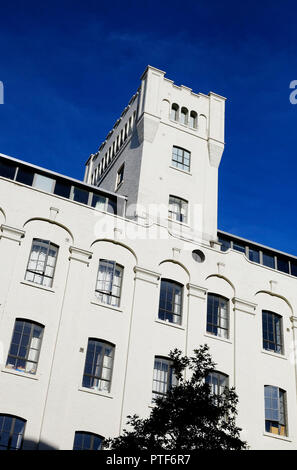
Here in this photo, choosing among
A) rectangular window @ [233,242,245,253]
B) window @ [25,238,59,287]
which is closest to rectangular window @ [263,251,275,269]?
rectangular window @ [233,242,245,253]

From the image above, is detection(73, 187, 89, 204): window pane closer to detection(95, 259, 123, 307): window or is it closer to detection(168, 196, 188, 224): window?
detection(168, 196, 188, 224): window

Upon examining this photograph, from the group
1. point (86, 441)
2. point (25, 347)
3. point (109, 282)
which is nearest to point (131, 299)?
point (109, 282)

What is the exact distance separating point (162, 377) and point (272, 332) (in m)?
8.11

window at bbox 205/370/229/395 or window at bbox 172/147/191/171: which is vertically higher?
window at bbox 172/147/191/171

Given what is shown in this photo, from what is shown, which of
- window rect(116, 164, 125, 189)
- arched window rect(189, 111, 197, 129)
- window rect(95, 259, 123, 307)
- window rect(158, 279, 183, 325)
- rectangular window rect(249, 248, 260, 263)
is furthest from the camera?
arched window rect(189, 111, 197, 129)

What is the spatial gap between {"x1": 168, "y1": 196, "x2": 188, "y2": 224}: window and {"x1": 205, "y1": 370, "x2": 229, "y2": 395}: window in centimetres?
1002

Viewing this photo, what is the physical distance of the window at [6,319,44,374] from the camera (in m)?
24.9

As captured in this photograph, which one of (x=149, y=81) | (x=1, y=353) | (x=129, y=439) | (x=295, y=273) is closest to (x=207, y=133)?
(x=149, y=81)

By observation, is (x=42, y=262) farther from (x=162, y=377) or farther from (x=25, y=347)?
(x=162, y=377)

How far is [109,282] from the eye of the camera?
2888 cm

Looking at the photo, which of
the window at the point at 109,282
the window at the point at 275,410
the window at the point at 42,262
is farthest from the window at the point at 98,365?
the window at the point at 275,410

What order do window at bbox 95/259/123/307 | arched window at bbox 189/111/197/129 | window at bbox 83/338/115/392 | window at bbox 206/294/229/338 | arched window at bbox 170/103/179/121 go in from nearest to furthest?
window at bbox 83/338/115/392, window at bbox 95/259/123/307, window at bbox 206/294/229/338, arched window at bbox 170/103/179/121, arched window at bbox 189/111/197/129

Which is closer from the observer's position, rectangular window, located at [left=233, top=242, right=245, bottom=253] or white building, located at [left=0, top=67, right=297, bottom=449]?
white building, located at [left=0, top=67, right=297, bottom=449]

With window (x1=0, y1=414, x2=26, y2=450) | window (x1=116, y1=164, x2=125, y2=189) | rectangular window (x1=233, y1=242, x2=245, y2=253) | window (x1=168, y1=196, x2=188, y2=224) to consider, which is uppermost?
window (x1=116, y1=164, x2=125, y2=189)
